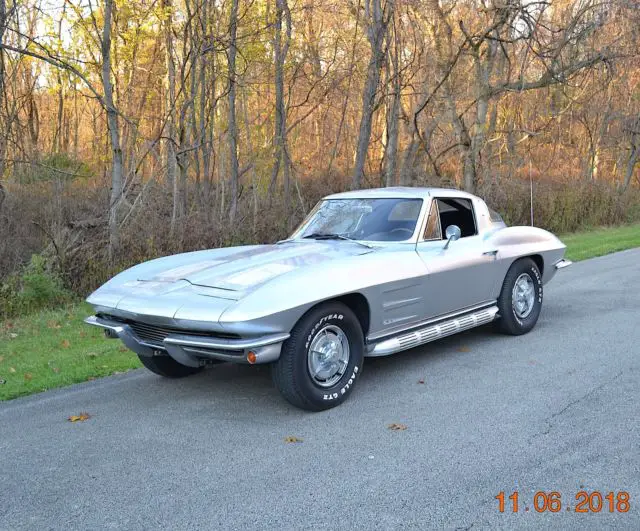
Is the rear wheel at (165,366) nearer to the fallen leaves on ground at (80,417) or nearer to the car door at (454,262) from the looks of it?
the fallen leaves on ground at (80,417)

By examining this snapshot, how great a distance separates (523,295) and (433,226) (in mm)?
1560

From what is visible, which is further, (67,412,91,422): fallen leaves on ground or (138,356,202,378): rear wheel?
(138,356,202,378): rear wheel

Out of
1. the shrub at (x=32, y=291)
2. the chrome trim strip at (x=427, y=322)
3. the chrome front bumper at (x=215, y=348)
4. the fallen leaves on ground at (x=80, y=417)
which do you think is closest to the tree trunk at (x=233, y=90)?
the shrub at (x=32, y=291)

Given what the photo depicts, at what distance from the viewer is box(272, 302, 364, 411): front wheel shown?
4.50 metres

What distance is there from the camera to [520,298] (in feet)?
22.6

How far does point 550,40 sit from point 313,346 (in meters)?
15.4

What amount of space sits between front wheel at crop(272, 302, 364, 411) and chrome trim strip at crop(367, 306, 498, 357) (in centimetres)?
25

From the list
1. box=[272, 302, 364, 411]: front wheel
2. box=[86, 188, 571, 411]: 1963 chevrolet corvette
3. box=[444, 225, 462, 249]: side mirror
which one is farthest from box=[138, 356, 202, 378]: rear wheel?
box=[444, 225, 462, 249]: side mirror

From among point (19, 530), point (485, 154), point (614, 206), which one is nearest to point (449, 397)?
point (19, 530)

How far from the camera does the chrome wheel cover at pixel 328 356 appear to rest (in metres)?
4.66

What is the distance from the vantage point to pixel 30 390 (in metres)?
5.56

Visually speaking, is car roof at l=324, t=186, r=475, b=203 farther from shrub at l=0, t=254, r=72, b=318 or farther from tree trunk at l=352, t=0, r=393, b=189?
tree trunk at l=352, t=0, r=393, b=189
